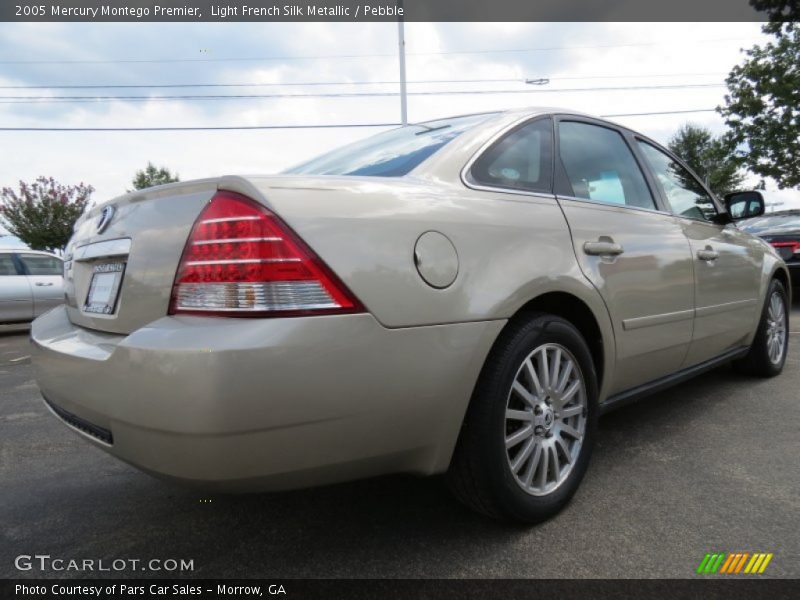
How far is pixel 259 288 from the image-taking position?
1391mm

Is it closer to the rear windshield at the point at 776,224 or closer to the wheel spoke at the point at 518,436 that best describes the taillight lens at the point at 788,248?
the rear windshield at the point at 776,224

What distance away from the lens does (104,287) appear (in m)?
1.77

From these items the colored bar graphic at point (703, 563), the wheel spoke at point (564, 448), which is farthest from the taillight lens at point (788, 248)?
the colored bar graphic at point (703, 563)

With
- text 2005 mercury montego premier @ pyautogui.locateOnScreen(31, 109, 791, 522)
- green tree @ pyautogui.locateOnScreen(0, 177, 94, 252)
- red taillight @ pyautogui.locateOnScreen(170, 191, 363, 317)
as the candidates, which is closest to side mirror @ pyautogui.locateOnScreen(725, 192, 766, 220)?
text 2005 mercury montego premier @ pyautogui.locateOnScreen(31, 109, 791, 522)

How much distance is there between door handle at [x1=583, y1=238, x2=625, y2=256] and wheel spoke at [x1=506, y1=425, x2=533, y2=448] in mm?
721

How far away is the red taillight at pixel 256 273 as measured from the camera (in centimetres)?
139

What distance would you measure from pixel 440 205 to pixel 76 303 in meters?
1.34

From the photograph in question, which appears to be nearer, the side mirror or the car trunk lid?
the car trunk lid

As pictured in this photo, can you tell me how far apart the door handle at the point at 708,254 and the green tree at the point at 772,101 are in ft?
64.6

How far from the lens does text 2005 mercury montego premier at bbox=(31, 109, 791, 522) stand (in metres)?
1.35

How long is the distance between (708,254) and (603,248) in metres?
1.11

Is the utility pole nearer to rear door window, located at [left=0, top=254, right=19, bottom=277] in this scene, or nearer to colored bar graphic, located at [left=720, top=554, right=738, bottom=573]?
rear door window, located at [left=0, top=254, right=19, bottom=277]

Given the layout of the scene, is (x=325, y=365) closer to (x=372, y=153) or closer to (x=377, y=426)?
(x=377, y=426)

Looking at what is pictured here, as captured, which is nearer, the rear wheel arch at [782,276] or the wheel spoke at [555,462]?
the wheel spoke at [555,462]
